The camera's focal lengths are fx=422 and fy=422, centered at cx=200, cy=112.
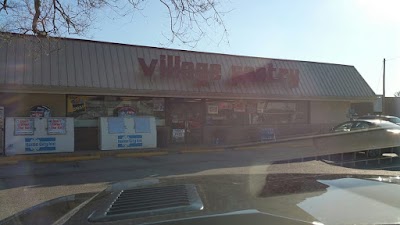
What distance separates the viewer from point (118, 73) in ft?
62.6

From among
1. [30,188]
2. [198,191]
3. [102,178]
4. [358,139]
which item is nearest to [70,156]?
[102,178]

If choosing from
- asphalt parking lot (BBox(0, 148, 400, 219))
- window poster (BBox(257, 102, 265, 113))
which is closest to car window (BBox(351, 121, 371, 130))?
asphalt parking lot (BBox(0, 148, 400, 219))

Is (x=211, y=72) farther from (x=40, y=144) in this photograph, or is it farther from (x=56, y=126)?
(x=40, y=144)

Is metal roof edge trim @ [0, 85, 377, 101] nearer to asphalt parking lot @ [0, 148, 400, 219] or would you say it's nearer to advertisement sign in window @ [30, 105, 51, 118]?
advertisement sign in window @ [30, 105, 51, 118]

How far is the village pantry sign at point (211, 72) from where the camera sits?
794 inches

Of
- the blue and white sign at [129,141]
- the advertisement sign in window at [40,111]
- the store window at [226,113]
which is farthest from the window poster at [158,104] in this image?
the advertisement sign in window at [40,111]

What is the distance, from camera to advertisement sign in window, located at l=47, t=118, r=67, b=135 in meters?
17.2

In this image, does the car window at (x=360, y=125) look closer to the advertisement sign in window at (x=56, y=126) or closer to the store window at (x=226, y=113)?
the store window at (x=226, y=113)

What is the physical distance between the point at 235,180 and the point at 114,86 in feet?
52.1

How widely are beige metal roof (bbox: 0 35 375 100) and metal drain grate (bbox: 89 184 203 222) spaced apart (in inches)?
502

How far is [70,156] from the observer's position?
16.3 metres

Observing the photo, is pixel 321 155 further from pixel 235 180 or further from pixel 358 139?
pixel 235 180

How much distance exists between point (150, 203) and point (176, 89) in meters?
17.9

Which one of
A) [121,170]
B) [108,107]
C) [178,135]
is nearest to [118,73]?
[108,107]
